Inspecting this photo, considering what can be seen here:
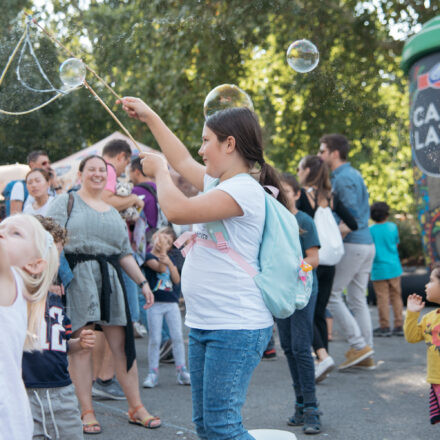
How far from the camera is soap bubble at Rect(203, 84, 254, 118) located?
401 cm

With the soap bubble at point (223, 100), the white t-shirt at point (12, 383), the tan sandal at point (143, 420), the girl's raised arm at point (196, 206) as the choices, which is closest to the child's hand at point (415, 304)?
the soap bubble at point (223, 100)

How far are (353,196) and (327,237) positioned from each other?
899 millimetres

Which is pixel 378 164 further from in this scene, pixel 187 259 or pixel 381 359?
pixel 187 259

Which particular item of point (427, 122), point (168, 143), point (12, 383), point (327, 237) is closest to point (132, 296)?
point (327, 237)

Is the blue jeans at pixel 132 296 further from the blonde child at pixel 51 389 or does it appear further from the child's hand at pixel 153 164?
the child's hand at pixel 153 164

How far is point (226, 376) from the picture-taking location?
2535 mm

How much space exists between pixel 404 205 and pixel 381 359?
1192 centimetres

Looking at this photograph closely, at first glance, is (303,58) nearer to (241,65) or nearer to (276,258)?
(276,258)

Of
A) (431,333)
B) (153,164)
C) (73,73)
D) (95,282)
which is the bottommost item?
(431,333)

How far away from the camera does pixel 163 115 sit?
13641 millimetres

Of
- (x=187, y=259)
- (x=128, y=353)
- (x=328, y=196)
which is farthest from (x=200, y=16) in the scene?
(x=187, y=259)

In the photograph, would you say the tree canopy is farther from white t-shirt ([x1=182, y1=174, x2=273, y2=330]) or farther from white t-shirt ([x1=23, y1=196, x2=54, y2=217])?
white t-shirt ([x1=182, y1=174, x2=273, y2=330])

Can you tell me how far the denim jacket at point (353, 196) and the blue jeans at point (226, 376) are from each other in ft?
13.7

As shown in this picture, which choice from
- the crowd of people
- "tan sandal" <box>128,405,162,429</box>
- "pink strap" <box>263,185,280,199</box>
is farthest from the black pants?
"pink strap" <box>263,185,280,199</box>
